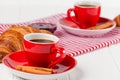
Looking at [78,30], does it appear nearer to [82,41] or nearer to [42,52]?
[82,41]

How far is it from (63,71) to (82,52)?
0.72 feet

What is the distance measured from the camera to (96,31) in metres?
1.30

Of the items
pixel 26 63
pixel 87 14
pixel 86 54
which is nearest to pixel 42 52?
pixel 26 63

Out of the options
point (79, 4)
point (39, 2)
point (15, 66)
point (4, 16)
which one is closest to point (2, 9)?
point (4, 16)

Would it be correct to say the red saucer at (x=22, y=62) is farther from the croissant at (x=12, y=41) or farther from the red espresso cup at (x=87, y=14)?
the red espresso cup at (x=87, y=14)

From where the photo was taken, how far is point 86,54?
1193mm

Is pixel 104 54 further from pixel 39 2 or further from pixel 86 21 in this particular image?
pixel 39 2

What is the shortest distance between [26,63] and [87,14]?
14.7 inches

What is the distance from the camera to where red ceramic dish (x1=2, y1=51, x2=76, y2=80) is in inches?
36.7

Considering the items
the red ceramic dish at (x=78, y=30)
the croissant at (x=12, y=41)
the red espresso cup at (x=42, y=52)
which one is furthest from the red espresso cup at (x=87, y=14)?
the red espresso cup at (x=42, y=52)

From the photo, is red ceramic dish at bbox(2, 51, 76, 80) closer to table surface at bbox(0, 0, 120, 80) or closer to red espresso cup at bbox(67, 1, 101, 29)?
table surface at bbox(0, 0, 120, 80)

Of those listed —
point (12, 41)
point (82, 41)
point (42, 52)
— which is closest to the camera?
point (42, 52)

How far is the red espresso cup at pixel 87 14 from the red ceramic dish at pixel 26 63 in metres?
0.32

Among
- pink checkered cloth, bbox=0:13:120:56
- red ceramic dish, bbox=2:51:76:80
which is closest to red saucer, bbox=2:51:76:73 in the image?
red ceramic dish, bbox=2:51:76:80
